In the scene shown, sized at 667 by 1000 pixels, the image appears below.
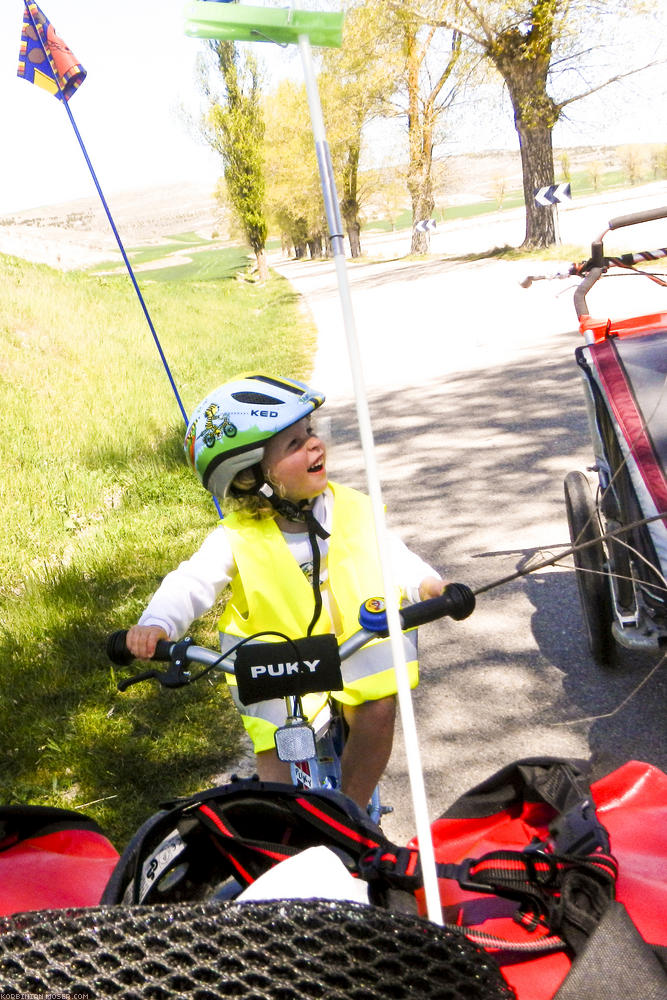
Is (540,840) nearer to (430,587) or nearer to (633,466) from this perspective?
(430,587)

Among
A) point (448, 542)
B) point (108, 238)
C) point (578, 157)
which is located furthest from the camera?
point (578, 157)

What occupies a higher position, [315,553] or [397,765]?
[315,553]

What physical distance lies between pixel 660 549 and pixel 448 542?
7.30 feet

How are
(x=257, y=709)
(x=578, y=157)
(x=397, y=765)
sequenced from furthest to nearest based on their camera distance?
(x=578, y=157), (x=397, y=765), (x=257, y=709)

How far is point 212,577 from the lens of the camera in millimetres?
2486

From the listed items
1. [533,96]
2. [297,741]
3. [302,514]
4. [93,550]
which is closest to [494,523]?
[93,550]

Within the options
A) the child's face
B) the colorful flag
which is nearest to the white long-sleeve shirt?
the child's face

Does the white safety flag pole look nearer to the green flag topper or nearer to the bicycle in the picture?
the green flag topper

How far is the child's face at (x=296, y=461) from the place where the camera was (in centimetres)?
252

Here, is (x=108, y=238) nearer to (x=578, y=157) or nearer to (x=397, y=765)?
(x=397, y=765)

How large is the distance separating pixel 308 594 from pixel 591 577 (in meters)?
1.33

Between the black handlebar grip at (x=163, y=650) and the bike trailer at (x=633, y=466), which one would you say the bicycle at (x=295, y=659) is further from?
the bike trailer at (x=633, y=466)

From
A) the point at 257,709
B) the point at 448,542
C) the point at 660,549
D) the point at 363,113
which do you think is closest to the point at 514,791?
the point at 257,709

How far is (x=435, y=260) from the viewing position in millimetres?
31047
